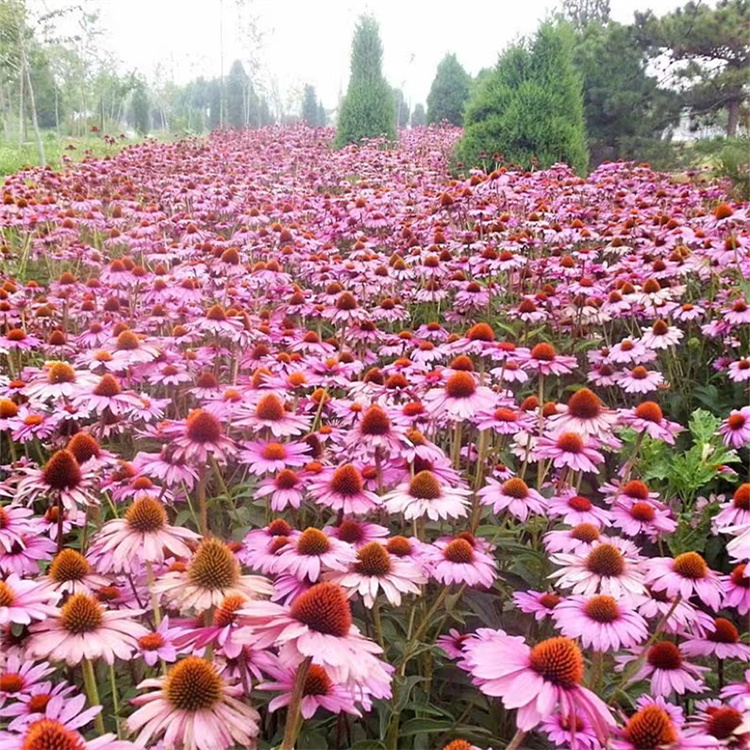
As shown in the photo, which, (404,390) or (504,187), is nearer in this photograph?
(404,390)

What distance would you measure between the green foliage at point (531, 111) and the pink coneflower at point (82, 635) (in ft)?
24.5

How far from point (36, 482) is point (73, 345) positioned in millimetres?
1721

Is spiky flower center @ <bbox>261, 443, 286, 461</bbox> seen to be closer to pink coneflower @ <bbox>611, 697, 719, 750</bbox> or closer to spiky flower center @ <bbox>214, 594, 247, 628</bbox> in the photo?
spiky flower center @ <bbox>214, 594, 247, 628</bbox>

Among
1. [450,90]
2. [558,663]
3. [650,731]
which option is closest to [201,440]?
[558,663]

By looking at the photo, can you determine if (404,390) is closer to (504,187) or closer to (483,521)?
(483,521)

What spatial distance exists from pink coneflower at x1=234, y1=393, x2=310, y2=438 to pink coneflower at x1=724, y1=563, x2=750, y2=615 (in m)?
1.05

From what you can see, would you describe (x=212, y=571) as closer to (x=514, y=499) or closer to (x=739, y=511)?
(x=514, y=499)

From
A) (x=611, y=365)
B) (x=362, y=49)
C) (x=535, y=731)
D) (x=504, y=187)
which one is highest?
(x=362, y=49)

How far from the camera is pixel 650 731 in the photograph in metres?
1.00

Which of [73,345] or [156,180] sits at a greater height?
[156,180]

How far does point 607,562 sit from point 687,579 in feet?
0.71

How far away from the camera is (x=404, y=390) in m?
2.15

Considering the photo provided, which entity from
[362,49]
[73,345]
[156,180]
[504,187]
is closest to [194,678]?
[73,345]

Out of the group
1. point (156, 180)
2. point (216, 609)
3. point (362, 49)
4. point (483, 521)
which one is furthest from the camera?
point (362, 49)
